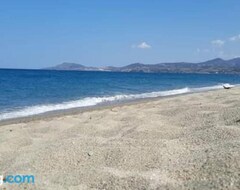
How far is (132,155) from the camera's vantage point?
21.3 ft

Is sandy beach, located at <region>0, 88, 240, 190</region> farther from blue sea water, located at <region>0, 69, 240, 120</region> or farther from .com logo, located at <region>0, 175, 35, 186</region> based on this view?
blue sea water, located at <region>0, 69, 240, 120</region>

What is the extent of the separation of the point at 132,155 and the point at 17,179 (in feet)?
7.36

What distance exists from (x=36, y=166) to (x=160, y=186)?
8.43 ft

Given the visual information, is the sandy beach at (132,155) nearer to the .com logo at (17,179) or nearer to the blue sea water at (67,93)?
the .com logo at (17,179)

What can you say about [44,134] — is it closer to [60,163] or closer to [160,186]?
[60,163]

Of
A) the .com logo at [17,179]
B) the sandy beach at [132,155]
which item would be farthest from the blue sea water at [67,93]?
the .com logo at [17,179]

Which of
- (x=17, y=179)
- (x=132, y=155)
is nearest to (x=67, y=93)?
(x=132, y=155)

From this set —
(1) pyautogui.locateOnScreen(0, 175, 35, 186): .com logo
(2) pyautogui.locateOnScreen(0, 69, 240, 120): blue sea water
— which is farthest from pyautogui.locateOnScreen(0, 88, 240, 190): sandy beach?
(2) pyautogui.locateOnScreen(0, 69, 240, 120): blue sea water

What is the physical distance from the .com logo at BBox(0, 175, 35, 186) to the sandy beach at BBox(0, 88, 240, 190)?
0.54 feet

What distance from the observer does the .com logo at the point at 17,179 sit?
18.2 ft

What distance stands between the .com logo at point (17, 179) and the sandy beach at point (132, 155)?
164 mm

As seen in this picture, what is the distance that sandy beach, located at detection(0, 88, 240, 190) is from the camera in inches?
206

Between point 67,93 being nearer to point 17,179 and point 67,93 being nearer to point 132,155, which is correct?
point 132,155

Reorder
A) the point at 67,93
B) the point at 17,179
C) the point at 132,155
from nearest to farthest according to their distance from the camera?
the point at 17,179 → the point at 132,155 → the point at 67,93
